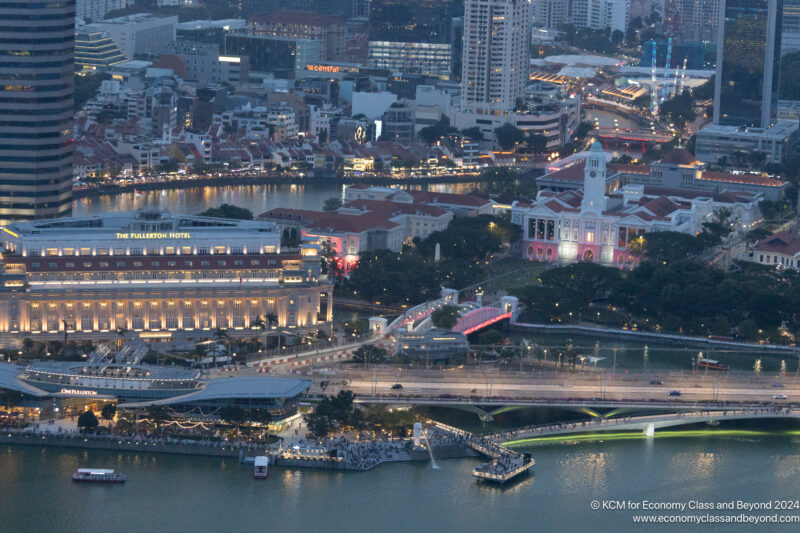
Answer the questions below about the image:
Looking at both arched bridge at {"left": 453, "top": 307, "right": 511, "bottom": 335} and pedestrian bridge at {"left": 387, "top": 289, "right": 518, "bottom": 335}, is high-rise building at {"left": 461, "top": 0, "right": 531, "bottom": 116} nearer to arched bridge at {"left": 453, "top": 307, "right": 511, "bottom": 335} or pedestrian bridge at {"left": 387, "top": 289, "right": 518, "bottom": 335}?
pedestrian bridge at {"left": 387, "top": 289, "right": 518, "bottom": 335}

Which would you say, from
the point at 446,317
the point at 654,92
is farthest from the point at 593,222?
the point at 654,92

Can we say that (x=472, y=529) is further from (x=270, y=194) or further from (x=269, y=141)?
(x=269, y=141)

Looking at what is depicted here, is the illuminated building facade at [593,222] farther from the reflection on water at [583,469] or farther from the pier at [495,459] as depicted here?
the pier at [495,459]

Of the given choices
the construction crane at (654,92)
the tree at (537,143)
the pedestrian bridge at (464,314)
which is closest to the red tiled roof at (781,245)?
the pedestrian bridge at (464,314)

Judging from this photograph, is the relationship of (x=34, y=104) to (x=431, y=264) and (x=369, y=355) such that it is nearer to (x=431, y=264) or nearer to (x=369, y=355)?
(x=431, y=264)

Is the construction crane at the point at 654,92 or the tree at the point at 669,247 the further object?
the construction crane at the point at 654,92

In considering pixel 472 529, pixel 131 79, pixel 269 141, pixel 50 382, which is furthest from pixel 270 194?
pixel 472 529

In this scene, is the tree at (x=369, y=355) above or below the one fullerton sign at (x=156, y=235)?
below
